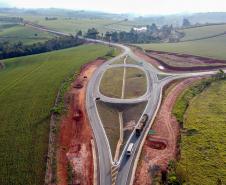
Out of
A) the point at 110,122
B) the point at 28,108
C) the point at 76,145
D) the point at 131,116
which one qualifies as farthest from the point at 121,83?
the point at 76,145

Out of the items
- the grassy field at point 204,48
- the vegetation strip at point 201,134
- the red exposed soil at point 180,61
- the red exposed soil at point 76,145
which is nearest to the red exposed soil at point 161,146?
the vegetation strip at point 201,134

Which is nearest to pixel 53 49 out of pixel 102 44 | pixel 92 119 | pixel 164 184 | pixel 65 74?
pixel 102 44

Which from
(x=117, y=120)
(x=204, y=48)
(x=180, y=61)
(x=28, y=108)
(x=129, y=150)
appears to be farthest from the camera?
(x=204, y=48)

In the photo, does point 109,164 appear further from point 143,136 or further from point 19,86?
point 19,86

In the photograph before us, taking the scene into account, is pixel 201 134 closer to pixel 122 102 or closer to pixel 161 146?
pixel 161 146

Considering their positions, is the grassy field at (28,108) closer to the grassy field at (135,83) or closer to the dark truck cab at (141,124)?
the dark truck cab at (141,124)

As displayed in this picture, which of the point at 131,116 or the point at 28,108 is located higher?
the point at 131,116

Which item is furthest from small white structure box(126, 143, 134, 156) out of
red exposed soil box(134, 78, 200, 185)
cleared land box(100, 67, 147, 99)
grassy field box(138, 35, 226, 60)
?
grassy field box(138, 35, 226, 60)
